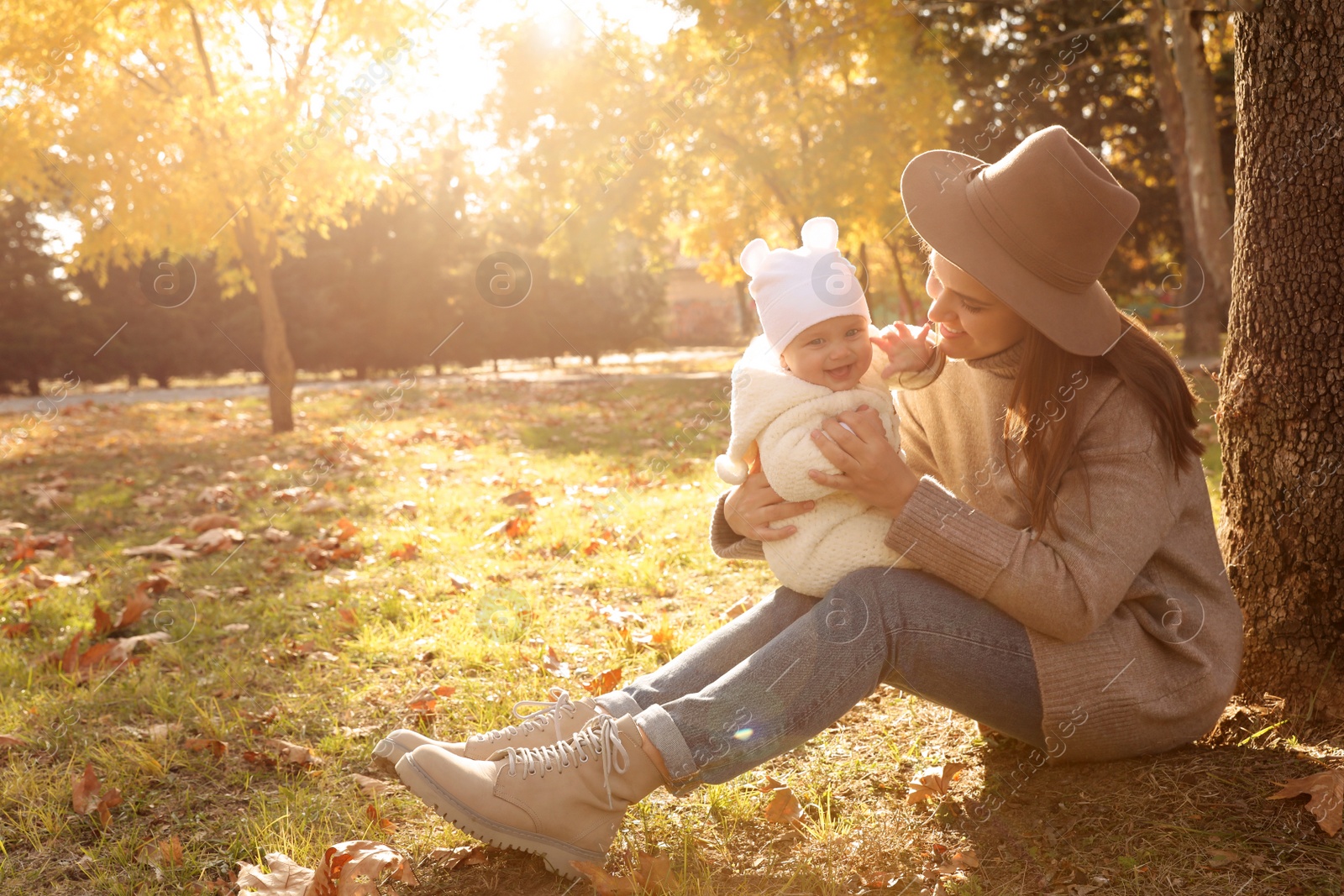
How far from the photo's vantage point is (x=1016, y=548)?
1783mm

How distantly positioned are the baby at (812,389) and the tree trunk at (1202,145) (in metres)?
8.77

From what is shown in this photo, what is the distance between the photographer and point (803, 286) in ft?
6.82

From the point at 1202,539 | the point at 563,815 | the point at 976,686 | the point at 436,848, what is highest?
the point at 1202,539

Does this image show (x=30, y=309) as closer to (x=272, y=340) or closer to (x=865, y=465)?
(x=272, y=340)

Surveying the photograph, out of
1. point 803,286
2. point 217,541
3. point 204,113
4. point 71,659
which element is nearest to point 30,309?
point 204,113

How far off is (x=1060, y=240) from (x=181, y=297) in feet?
73.0

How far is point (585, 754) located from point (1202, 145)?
33.7 feet

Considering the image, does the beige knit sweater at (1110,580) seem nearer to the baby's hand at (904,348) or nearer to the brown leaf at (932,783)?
the brown leaf at (932,783)

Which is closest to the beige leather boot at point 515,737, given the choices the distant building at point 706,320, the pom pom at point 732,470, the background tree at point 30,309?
the pom pom at point 732,470

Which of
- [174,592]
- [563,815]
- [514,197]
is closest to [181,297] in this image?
[514,197]

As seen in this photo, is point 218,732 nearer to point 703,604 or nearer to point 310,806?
point 310,806

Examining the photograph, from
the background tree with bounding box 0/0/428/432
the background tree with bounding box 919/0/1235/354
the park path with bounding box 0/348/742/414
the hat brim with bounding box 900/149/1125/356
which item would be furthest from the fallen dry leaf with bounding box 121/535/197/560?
the park path with bounding box 0/348/742/414

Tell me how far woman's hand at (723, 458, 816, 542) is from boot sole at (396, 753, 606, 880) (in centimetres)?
78

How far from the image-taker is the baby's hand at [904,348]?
220 centimetres
